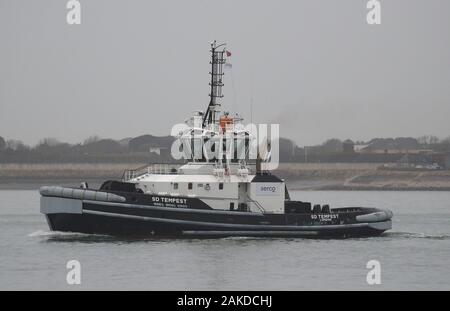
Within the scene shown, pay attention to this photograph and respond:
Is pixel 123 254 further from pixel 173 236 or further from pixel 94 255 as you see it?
pixel 173 236

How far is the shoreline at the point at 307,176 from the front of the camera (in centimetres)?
12719

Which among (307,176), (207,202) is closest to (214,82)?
(207,202)

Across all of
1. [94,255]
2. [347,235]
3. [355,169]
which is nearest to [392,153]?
[355,169]

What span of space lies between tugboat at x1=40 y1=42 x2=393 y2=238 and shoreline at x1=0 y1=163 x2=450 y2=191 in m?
75.8

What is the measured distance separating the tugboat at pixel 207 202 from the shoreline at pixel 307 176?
249 ft

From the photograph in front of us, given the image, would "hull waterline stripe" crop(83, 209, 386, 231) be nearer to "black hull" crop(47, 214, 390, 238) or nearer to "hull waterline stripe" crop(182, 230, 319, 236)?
"black hull" crop(47, 214, 390, 238)

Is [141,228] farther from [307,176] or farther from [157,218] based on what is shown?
[307,176]

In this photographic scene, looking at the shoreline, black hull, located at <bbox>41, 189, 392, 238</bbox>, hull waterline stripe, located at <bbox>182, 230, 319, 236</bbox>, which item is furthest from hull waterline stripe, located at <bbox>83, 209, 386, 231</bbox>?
the shoreline

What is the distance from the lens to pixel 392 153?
489ft

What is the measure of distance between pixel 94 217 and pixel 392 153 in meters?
108

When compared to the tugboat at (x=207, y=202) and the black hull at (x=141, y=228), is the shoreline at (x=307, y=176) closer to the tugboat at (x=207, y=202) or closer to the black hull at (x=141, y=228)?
the tugboat at (x=207, y=202)

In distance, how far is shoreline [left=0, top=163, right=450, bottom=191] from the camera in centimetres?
12719

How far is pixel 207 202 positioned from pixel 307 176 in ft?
280

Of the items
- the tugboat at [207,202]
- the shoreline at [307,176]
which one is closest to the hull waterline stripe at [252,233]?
the tugboat at [207,202]
